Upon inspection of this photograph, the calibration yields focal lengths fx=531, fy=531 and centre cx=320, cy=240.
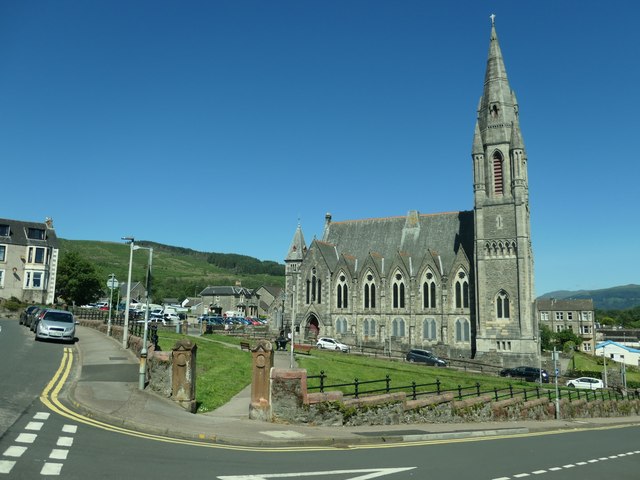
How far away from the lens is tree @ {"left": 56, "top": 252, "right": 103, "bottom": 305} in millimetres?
81062

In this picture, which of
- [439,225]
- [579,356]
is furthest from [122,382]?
[579,356]

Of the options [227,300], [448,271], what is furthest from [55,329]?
[227,300]

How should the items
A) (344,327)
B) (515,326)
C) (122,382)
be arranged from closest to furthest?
1. (122,382)
2. (515,326)
3. (344,327)

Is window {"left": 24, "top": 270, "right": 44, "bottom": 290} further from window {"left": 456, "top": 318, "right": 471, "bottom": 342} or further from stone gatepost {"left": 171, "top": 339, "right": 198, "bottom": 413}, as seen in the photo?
stone gatepost {"left": 171, "top": 339, "right": 198, "bottom": 413}

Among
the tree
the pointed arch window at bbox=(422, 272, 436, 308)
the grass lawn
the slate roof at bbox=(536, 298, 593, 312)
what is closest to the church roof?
the pointed arch window at bbox=(422, 272, 436, 308)

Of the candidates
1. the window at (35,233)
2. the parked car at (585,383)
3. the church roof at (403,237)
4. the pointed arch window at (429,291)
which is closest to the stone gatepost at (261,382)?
the parked car at (585,383)

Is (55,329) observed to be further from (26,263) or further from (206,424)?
(26,263)

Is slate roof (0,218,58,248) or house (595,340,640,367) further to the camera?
house (595,340,640,367)

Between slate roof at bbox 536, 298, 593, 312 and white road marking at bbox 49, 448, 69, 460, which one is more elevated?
slate roof at bbox 536, 298, 593, 312

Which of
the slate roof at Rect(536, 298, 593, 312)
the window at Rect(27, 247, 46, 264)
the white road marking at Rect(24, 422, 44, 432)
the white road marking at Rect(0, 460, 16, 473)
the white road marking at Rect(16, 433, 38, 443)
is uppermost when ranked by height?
the window at Rect(27, 247, 46, 264)

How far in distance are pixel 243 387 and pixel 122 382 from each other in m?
5.80

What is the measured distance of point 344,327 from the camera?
6688 cm

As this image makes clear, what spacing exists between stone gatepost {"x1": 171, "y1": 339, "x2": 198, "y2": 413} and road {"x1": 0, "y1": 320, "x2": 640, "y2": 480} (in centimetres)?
379

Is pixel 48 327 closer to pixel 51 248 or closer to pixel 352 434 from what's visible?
pixel 352 434
